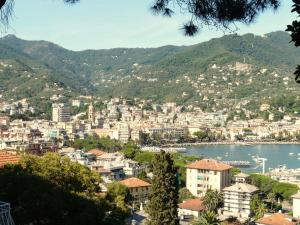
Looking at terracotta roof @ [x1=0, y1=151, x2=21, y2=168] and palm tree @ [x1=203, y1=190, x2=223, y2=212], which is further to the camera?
palm tree @ [x1=203, y1=190, x2=223, y2=212]

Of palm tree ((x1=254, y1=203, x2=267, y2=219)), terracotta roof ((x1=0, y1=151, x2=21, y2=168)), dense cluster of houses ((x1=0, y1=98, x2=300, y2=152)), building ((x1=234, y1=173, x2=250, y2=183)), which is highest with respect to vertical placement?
dense cluster of houses ((x1=0, y1=98, x2=300, y2=152))

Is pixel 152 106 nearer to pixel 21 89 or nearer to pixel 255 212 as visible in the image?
pixel 21 89

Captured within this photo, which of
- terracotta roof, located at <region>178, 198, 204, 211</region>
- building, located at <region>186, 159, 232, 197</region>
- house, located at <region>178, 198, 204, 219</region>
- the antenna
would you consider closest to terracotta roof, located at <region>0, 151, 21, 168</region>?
the antenna

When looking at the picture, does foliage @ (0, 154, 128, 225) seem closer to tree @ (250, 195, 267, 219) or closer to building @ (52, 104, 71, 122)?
tree @ (250, 195, 267, 219)

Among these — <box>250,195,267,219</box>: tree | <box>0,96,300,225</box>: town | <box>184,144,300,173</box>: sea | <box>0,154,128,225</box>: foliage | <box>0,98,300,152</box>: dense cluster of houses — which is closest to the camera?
<box>0,154,128,225</box>: foliage

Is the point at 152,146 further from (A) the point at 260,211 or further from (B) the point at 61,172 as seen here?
(B) the point at 61,172

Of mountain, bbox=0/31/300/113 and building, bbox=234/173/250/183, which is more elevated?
mountain, bbox=0/31/300/113
